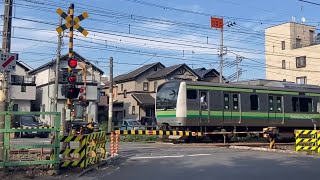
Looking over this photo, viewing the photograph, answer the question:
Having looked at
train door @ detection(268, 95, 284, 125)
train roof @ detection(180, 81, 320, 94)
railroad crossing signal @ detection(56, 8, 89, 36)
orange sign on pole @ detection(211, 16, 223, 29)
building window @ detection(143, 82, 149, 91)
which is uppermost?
orange sign on pole @ detection(211, 16, 223, 29)

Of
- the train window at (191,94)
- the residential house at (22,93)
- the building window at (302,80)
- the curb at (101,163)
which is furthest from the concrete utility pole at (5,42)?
the building window at (302,80)

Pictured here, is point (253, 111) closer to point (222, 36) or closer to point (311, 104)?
point (311, 104)

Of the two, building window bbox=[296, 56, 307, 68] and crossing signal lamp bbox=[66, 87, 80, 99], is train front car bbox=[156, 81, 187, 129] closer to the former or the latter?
crossing signal lamp bbox=[66, 87, 80, 99]

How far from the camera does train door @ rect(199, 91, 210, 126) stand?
80.1 ft

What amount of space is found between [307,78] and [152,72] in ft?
70.3

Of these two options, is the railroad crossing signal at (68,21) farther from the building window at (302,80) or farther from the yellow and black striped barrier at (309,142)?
the building window at (302,80)

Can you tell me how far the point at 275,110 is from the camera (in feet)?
91.1

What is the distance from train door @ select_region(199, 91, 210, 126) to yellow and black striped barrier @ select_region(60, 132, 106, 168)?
1030 centimetres

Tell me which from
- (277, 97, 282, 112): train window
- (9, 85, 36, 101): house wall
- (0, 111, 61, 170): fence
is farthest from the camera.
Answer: (9, 85, 36, 101): house wall

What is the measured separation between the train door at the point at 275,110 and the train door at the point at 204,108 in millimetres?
5133

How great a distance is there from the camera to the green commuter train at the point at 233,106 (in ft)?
79.1

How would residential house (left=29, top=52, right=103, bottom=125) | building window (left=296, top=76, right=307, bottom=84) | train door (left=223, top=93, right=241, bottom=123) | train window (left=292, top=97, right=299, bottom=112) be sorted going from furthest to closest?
building window (left=296, top=76, right=307, bottom=84) → residential house (left=29, top=52, right=103, bottom=125) → train window (left=292, top=97, right=299, bottom=112) → train door (left=223, top=93, right=241, bottom=123)

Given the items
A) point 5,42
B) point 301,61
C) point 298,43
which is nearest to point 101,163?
point 5,42

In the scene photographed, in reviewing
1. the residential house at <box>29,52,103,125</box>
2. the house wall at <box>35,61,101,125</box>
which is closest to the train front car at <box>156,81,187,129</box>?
the residential house at <box>29,52,103,125</box>
